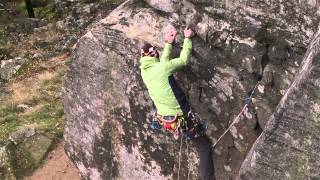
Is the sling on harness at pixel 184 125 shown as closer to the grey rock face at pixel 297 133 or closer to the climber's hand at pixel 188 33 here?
the climber's hand at pixel 188 33

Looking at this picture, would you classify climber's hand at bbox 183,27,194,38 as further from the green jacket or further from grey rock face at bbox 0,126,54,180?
grey rock face at bbox 0,126,54,180

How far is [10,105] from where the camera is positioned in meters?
22.7

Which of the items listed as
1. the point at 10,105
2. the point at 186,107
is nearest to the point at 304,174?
the point at 186,107

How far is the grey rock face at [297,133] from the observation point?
8.50 meters

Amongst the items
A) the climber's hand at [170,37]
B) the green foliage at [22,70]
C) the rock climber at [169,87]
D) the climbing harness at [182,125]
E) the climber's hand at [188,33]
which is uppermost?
the climber's hand at [188,33]

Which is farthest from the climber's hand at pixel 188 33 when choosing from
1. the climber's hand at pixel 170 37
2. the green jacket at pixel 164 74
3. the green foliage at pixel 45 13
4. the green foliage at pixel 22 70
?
the green foliage at pixel 45 13

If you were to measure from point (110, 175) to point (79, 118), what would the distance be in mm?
1694

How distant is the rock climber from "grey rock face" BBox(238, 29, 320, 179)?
7.46 ft

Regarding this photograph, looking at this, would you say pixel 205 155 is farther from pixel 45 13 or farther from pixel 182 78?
pixel 45 13

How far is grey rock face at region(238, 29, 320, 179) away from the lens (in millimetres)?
8500

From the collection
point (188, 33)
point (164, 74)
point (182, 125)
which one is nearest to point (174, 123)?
point (182, 125)

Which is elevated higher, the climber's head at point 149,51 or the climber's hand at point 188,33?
the climber's hand at point 188,33

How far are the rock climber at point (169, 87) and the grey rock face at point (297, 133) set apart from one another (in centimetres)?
227

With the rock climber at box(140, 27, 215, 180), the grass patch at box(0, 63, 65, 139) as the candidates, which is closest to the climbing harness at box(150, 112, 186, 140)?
the rock climber at box(140, 27, 215, 180)
